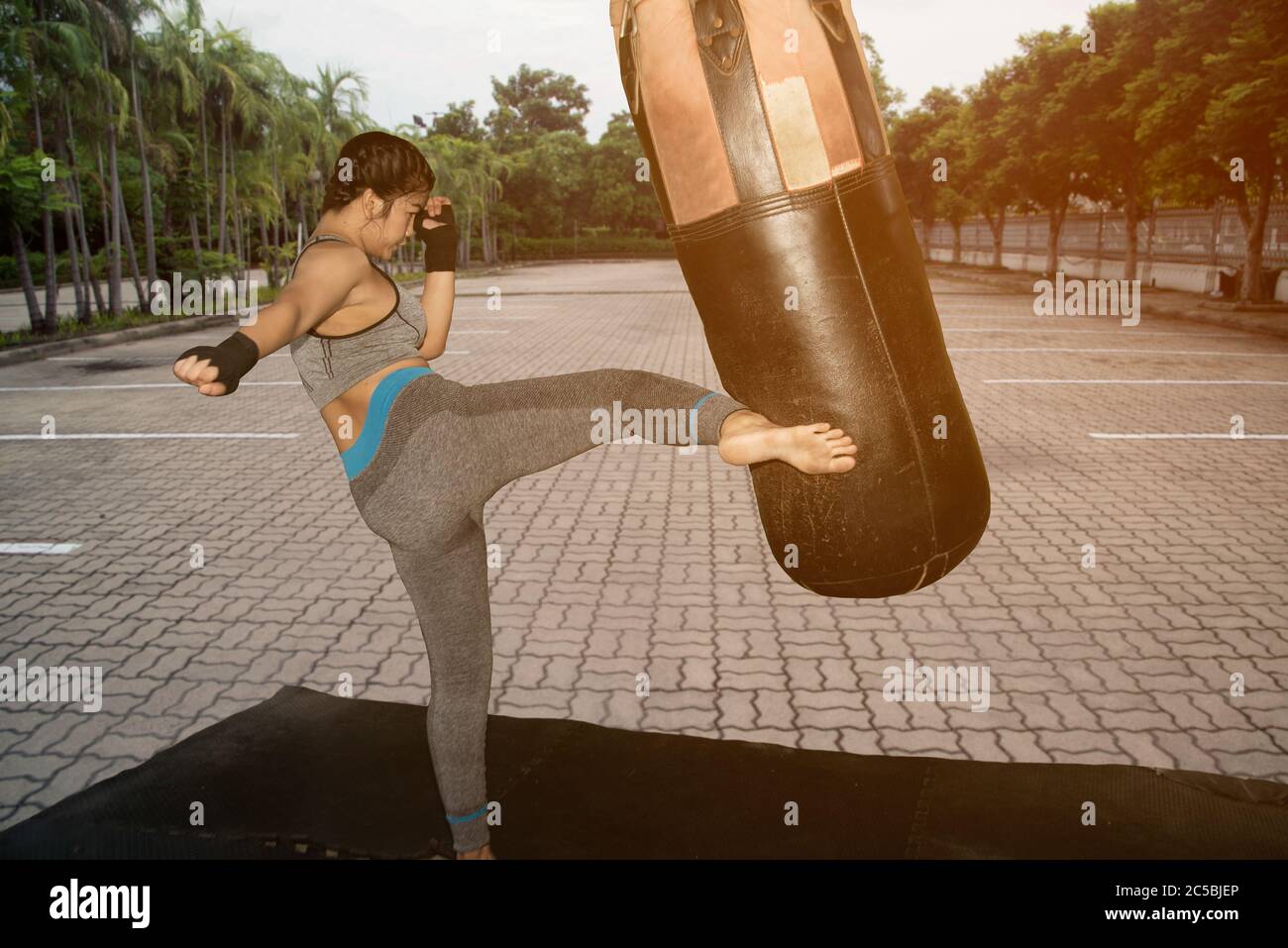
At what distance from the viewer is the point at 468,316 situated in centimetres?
2178

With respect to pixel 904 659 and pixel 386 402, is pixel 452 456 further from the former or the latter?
pixel 904 659

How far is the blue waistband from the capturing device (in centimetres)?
224

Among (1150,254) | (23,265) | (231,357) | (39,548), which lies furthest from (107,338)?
(1150,254)

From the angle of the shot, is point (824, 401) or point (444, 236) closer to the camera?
point (824, 401)

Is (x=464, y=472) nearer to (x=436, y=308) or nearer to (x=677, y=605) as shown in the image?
(x=436, y=308)

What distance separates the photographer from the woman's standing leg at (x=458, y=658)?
240cm

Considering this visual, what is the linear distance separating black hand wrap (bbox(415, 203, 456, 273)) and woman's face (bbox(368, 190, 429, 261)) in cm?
22

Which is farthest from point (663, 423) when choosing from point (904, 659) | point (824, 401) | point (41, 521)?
point (41, 521)

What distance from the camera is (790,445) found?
2016 millimetres

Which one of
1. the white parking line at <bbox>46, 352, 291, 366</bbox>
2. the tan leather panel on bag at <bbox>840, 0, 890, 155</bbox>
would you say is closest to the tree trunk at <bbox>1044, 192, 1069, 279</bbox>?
the white parking line at <bbox>46, 352, 291, 366</bbox>

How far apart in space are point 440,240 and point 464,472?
0.87 metres

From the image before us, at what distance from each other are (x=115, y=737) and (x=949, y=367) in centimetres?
348

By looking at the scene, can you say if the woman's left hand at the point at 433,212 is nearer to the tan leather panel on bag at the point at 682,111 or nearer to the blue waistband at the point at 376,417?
the blue waistband at the point at 376,417

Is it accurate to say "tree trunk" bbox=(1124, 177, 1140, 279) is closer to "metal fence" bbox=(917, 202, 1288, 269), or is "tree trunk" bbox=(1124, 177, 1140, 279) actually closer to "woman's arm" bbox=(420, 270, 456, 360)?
"metal fence" bbox=(917, 202, 1288, 269)
